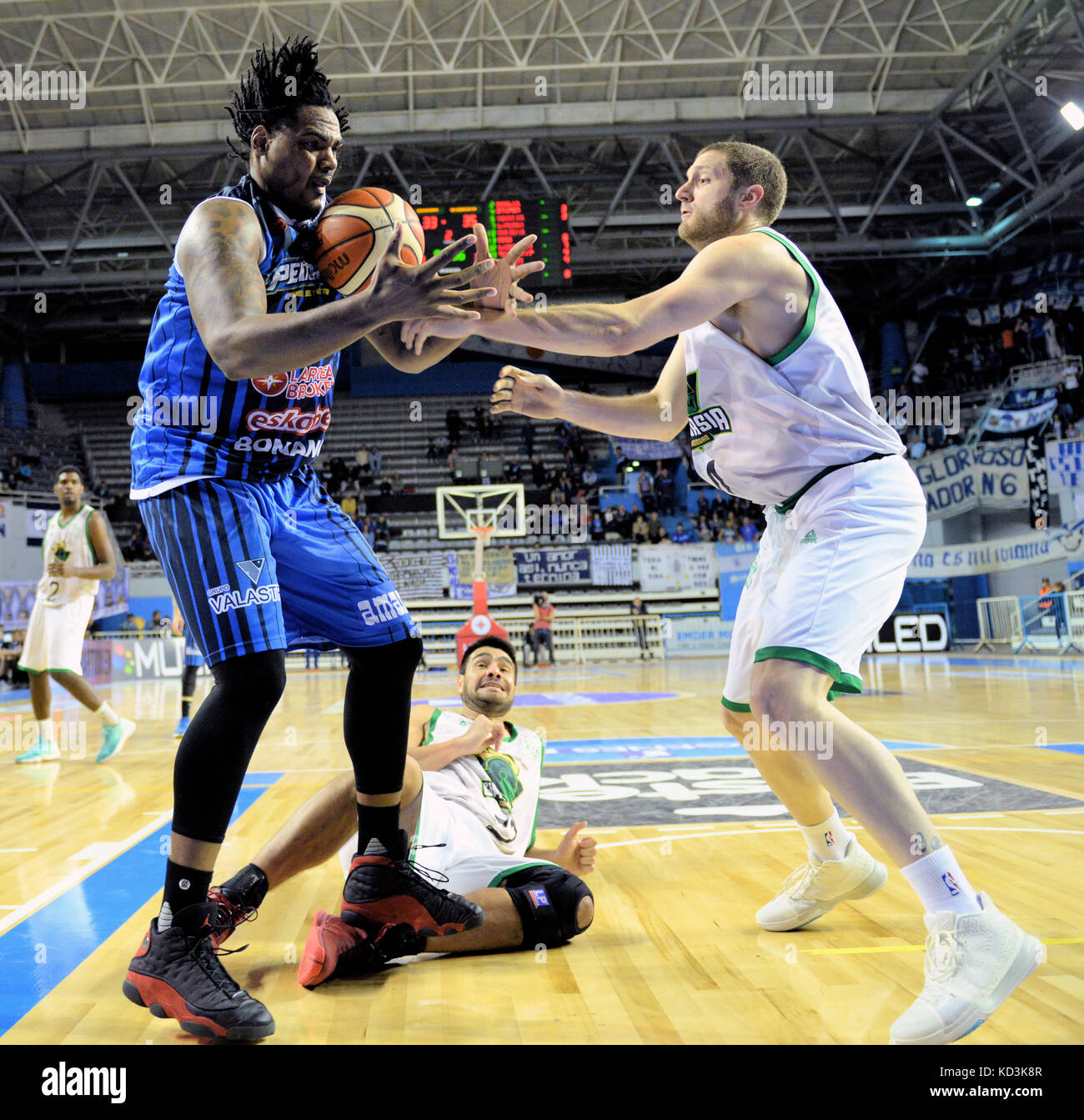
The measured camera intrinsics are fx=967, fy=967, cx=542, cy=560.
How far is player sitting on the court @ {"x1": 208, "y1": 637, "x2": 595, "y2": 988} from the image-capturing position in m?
2.18

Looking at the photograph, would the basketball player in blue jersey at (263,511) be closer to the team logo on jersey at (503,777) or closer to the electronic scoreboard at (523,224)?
the team logo on jersey at (503,777)

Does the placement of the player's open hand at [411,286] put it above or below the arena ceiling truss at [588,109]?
below

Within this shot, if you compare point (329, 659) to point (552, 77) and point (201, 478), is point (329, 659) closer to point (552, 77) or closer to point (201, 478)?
point (552, 77)

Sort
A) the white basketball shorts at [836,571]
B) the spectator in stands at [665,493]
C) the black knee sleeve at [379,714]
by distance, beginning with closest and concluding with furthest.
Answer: the white basketball shorts at [836,571]
the black knee sleeve at [379,714]
the spectator in stands at [665,493]

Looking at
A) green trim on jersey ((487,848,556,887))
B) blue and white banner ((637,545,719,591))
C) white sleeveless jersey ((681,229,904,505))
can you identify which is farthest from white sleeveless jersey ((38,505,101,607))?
blue and white banner ((637,545,719,591))

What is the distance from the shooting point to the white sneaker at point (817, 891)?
2.43 metres

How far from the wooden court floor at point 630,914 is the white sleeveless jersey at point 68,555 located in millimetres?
1165

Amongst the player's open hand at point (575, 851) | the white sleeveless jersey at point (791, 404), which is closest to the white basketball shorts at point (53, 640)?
the player's open hand at point (575, 851)

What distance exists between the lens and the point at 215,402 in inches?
81.9

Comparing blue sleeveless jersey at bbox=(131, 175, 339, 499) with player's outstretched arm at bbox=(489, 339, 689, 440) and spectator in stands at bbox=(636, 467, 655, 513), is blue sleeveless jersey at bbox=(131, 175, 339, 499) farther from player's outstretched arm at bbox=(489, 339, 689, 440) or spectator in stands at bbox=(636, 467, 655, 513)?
spectator in stands at bbox=(636, 467, 655, 513)

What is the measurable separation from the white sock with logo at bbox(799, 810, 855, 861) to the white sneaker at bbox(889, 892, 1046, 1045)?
53 centimetres

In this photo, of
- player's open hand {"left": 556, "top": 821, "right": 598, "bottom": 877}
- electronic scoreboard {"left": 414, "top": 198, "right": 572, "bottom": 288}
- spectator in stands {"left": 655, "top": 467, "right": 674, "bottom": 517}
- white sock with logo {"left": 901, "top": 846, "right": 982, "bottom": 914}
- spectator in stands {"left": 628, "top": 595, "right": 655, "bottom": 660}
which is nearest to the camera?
white sock with logo {"left": 901, "top": 846, "right": 982, "bottom": 914}

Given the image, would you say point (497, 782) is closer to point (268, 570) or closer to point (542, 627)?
point (268, 570)

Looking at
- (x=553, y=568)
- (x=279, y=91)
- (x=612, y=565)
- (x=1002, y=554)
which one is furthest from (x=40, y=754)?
(x=612, y=565)
